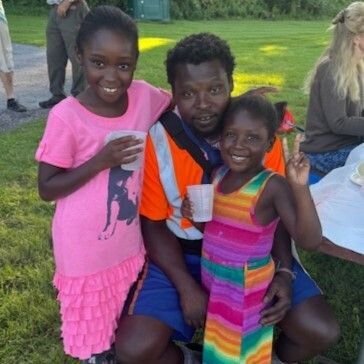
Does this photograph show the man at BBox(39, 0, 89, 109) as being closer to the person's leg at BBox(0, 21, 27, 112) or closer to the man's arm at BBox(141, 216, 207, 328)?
the person's leg at BBox(0, 21, 27, 112)

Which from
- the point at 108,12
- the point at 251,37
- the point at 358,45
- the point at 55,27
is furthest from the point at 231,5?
the point at 108,12

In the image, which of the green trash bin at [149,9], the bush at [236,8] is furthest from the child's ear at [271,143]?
the green trash bin at [149,9]

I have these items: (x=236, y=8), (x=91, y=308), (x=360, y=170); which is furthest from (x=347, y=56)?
(x=236, y=8)

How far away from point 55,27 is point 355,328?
17.8ft

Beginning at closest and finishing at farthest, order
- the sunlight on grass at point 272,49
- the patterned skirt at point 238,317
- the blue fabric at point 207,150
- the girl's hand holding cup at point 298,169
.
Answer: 1. the girl's hand holding cup at point 298,169
2. the patterned skirt at point 238,317
3. the blue fabric at point 207,150
4. the sunlight on grass at point 272,49

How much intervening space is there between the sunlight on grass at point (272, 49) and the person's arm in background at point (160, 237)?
10.4 m

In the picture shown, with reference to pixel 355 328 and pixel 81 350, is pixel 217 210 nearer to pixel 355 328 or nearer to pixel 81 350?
pixel 81 350

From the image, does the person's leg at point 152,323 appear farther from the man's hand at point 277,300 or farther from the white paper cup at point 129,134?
the white paper cup at point 129,134

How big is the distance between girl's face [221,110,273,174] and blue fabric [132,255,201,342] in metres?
0.47

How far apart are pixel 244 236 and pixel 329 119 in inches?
65.4

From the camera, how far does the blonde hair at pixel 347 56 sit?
337 cm

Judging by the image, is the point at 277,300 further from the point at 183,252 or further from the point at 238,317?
the point at 183,252

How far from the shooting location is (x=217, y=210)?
2115 mm

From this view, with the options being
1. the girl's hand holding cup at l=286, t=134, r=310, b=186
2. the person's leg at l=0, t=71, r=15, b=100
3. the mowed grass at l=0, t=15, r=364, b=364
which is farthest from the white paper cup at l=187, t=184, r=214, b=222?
the person's leg at l=0, t=71, r=15, b=100
